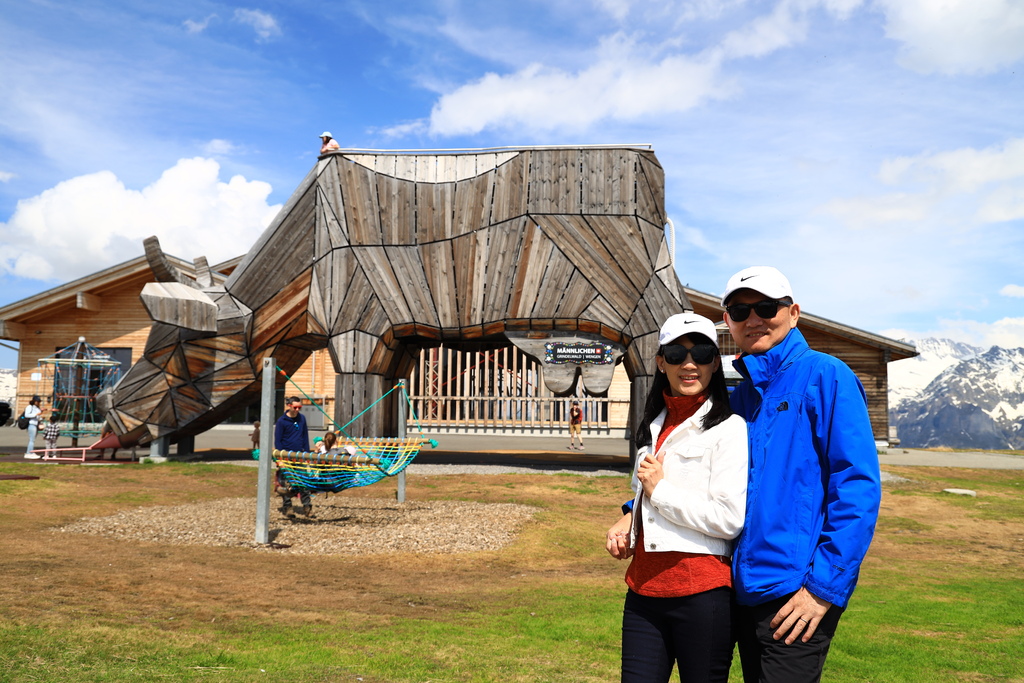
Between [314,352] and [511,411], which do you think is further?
[314,352]

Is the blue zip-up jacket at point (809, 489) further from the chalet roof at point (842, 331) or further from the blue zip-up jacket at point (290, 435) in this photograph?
the chalet roof at point (842, 331)

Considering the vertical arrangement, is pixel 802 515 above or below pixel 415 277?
below

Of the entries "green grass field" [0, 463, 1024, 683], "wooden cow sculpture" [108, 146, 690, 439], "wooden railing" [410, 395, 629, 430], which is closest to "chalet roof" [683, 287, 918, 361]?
"wooden railing" [410, 395, 629, 430]

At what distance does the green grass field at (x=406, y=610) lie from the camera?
4656 millimetres

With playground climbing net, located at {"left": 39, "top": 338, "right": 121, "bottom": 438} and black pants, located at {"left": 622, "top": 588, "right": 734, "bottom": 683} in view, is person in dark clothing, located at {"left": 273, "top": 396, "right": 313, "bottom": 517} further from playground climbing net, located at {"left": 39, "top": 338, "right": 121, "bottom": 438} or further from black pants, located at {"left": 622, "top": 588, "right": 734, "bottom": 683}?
playground climbing net, located at {"left": 39, "top": 338, "right": 121, "bottom": 438}

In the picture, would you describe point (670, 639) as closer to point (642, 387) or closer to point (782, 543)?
point (782, 543)

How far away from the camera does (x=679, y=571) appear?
8.39 ft

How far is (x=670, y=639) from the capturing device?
261 cm

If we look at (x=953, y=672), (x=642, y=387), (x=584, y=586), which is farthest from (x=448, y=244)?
(x=953, y=672)

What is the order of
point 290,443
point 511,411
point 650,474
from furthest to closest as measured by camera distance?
point 511,411
point 290,443
point 650,474

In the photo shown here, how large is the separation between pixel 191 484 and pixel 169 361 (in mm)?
3378

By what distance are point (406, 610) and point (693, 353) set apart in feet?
14.1

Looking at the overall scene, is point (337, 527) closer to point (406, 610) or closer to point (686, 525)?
point (406, 610)

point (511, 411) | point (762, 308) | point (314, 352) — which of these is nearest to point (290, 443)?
point (762, 308)
